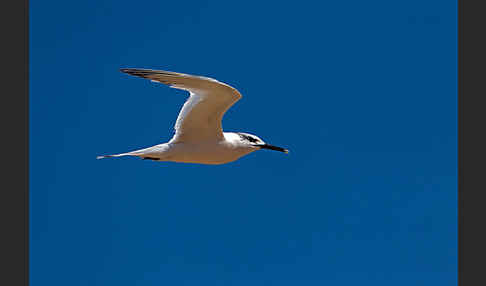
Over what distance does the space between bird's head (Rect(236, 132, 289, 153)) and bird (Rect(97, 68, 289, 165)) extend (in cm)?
4

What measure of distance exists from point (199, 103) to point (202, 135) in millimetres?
496

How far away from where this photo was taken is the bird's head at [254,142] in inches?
352

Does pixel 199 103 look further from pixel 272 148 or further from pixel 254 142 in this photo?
pixel 272 148

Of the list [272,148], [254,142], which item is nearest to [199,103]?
[254,142]

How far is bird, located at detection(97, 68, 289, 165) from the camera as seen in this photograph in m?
8.20

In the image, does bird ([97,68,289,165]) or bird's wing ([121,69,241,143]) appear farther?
bird ([97,68,289,165])

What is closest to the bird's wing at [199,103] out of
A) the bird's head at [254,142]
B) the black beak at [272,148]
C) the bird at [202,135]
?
the bird at [202,135]

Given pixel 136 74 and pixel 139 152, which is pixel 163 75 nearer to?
pixel 136 74

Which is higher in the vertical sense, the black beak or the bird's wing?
the bird's wing

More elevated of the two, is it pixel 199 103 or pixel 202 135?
pixel 199 103

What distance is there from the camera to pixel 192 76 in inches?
304

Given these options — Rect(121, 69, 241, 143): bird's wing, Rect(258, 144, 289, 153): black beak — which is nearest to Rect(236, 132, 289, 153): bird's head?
Rect(258, 144, 289, 153): black beak

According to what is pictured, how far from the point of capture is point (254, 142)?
9133mm

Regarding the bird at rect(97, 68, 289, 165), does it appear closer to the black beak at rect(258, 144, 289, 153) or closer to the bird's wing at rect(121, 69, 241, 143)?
the bird's wing at rect(121, 69, 241, 143)
